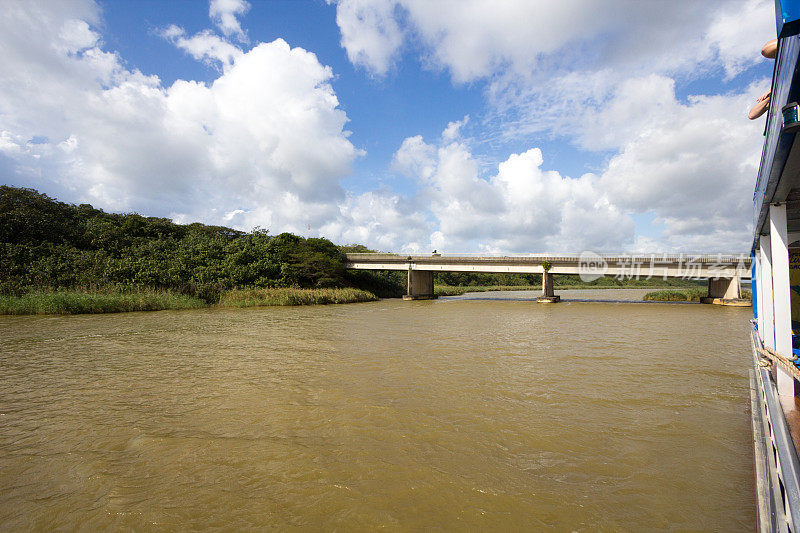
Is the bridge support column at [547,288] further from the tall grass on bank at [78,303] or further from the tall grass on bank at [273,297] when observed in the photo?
the tall grass on bank at [78,303]

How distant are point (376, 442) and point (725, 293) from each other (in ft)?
138

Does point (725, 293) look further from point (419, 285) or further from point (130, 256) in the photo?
point (130, 256)

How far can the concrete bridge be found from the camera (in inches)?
1294

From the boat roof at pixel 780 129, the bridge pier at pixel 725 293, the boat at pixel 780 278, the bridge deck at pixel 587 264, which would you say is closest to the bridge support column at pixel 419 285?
the bridge deck at pixel 587 264

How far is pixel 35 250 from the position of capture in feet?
99.2

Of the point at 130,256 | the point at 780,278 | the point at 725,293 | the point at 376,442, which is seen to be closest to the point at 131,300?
the point at 130,256

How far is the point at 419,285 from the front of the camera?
46.8m

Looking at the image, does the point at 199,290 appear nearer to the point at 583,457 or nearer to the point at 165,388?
the point at 165,388

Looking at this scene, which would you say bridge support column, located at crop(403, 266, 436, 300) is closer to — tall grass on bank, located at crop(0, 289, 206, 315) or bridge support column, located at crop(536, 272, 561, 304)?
bridge support column, located at crop(536, 272, 561, 304)

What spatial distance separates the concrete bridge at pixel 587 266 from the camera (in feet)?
108

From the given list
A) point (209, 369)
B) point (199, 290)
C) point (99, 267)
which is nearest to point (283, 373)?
point (209, 369)

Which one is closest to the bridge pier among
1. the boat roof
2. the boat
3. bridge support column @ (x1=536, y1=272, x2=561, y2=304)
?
bridge support column @ (x1=536, y1=272, x2=561, y2=304)

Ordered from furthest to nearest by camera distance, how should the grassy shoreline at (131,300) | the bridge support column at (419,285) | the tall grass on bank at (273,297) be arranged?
the bridge support column at (419,285) < the tall grass on bank at (273,297) < the grassy shoreline at (131,300)

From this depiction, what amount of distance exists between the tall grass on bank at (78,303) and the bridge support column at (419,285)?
26114 millimetres
